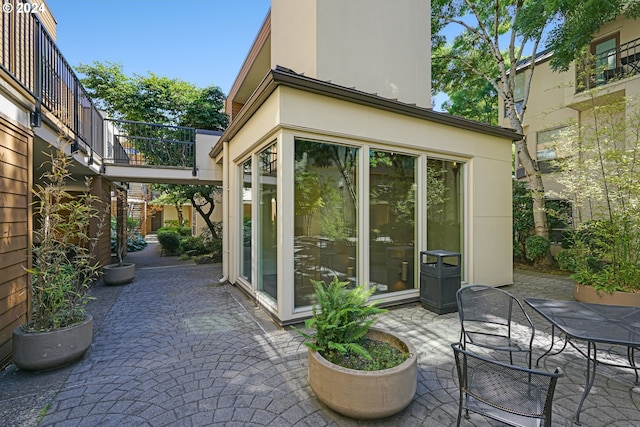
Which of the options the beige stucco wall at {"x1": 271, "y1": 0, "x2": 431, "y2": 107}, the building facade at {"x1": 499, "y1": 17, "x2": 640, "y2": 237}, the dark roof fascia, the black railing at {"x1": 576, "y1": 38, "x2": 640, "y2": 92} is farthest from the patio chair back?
the black railing at {"x1": 576, "y1": 38, "x2": 640, "y2": 92}

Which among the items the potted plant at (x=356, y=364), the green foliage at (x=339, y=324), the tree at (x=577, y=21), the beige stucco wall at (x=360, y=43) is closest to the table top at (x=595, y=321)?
the potted plant at (x=356, y=364)

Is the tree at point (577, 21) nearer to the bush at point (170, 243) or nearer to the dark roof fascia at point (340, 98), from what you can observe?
the dark roof fascia at point (340, 98)

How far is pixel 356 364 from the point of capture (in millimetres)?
2201

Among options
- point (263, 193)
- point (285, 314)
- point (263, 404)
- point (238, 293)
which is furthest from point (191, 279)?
point (263, 404)

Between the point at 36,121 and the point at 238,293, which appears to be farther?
the point at 238,293

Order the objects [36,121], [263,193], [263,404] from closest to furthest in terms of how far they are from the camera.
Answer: [263,404]
[36,121]
[263,193]

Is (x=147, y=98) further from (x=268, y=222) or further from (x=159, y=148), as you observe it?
(x=268, y=222)

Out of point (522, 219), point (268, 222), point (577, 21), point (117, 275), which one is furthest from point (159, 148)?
point (577, 21)

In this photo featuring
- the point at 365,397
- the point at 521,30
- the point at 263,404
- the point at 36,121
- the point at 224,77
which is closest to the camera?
the point at 365,397

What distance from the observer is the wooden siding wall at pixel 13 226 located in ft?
9.16

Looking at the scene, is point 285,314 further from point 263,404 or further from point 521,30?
point 521,30

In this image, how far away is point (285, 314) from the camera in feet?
12.2

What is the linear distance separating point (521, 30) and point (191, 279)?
10.4 meters

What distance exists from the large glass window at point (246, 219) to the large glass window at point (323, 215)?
163 cm
